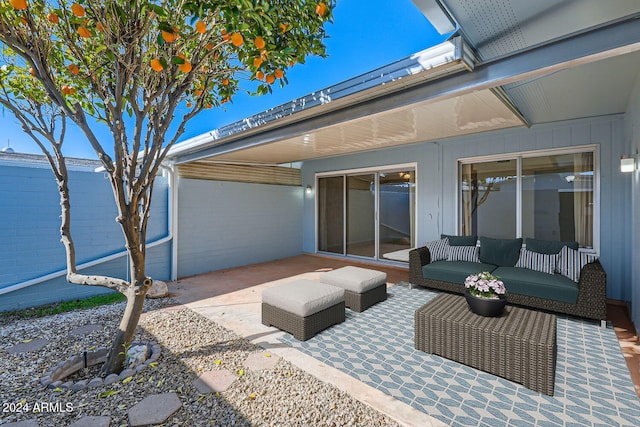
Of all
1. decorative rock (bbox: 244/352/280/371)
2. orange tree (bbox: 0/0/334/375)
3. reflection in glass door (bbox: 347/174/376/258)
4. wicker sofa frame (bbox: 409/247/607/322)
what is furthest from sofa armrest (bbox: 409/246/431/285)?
orange tree (bbox: 0/0/334/375)

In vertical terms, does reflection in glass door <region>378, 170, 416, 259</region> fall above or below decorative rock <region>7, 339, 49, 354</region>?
above

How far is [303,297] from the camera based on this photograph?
138 inches

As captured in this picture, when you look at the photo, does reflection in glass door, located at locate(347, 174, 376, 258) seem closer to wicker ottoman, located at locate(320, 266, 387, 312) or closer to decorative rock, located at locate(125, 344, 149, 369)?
wicker ottoman, located at locate(320, 266, 387, 312)

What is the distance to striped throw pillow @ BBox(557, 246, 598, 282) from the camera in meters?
4.07

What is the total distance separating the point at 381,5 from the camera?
342 cm

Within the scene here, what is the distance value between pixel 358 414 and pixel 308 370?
72cm

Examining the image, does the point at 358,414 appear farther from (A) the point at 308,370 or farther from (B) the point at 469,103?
(B) the point at 469,103

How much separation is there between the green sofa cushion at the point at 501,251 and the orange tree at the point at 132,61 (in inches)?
177

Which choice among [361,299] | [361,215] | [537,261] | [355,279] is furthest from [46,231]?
[537,261]

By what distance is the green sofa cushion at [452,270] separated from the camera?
4734 millimetres

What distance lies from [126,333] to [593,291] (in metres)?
5.34

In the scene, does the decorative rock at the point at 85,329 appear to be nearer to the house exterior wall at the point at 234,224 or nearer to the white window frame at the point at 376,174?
the house exterior wall at the point at 234,224

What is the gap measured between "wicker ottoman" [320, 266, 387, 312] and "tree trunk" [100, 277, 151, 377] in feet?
8.40

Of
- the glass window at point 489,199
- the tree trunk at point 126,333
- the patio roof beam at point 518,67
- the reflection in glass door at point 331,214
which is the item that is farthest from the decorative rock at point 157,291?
the glass window at point 489,199
